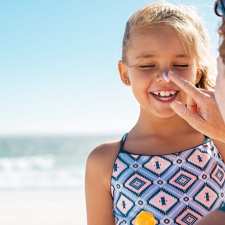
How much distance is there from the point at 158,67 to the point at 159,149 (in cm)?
40

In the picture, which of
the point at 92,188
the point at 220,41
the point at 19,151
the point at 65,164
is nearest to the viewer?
the point at 220,41

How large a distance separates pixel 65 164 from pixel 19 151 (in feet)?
29.9

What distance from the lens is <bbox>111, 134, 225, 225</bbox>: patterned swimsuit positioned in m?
2.62

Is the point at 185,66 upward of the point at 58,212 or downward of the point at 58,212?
upward

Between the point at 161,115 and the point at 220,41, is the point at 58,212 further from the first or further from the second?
the point at 220,41

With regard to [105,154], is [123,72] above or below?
above

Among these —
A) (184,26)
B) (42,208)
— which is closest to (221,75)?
(184,26)

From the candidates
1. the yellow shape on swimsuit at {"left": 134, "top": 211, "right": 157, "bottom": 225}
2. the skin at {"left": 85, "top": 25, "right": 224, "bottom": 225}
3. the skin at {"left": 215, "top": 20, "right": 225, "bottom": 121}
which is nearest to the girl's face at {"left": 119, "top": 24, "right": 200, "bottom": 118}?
the skin at {"left": 85, "top": 25, "right": 224, "bottom": 225}

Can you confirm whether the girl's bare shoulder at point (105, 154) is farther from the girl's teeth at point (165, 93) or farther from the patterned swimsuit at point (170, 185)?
the girl's teeth at point (165, 93)

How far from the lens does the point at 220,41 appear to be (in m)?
1.47

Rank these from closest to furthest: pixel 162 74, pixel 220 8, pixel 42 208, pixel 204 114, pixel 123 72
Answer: pixel 220 8 → pixel 204 114 → pixel 162 74 → pixel 123 72 → pixel 42 208

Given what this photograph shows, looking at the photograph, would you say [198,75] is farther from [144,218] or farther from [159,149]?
[144,218]

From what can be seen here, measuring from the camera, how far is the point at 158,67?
267 centimetres

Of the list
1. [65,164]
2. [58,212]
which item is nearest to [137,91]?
[58,212]
